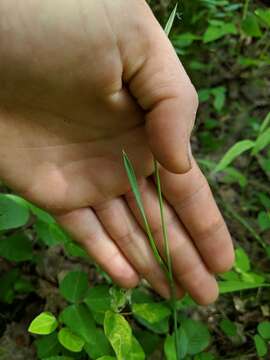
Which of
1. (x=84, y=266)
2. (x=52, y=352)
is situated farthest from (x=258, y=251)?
(x=52, y=352)

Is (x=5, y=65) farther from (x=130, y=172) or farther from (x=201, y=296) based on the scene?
(x=201, y=296)

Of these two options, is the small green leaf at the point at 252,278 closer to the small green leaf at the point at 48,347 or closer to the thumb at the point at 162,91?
the thumb at the point at 162,91

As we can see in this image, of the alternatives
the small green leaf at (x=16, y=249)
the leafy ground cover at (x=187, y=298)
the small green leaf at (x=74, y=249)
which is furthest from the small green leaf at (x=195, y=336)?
the small green leaf at (x=16, y=249)

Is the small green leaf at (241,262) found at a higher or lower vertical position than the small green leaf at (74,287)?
lower

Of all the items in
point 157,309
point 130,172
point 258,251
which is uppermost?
point 130,172

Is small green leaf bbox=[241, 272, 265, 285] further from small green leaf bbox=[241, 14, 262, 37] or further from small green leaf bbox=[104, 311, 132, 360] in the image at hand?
small green leaf bbox=[241, 14, 262, 37]

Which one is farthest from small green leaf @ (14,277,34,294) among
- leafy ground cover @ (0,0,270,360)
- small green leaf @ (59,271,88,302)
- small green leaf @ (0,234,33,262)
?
small green leaf @ (59,271,88,302)

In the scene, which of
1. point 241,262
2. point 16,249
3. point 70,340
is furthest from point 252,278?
point 16,249
